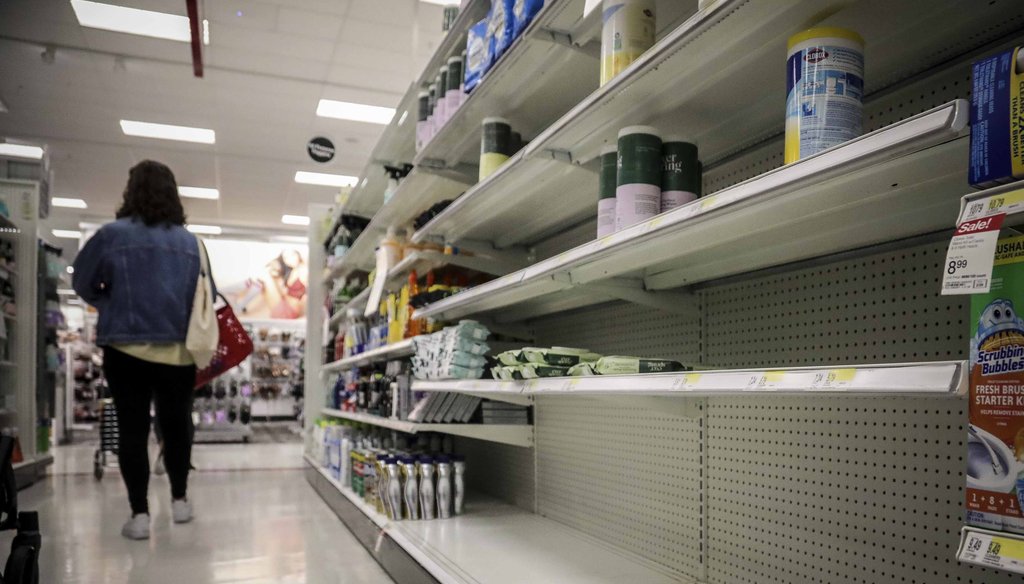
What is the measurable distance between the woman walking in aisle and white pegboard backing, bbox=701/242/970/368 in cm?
275

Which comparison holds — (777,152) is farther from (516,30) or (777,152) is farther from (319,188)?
(319,188)

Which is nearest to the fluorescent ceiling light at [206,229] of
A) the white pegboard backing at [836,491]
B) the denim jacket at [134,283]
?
the denim jacket at [134,283]

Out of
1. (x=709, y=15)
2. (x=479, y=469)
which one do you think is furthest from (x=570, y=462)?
(x=709, y=15)

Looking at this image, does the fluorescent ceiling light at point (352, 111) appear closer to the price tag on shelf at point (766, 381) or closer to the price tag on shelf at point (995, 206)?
the price tag on shelf at point (766, 381)

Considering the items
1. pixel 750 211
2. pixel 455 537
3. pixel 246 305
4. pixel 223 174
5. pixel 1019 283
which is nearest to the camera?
pixel 1019 283

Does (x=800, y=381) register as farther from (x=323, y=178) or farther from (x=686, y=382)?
(x=323, y=178)

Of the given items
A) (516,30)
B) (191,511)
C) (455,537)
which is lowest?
(191,511)

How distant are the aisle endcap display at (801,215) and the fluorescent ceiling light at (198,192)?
35.4ft

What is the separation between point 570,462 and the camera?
2811 millimetres

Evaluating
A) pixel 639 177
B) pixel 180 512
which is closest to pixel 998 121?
pixel 639 177

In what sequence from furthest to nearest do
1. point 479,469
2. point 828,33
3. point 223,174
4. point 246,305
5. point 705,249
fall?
point 246,305, point 223,174, point 479,469, point 705,249, point 828,33

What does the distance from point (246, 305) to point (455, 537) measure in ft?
41.8

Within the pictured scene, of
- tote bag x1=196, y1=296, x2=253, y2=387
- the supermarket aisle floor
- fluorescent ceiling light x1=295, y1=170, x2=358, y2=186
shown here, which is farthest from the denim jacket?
fluorescent ceiling light x1=295, y1=170, x2=358, y2=186

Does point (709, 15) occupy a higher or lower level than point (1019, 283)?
higher
